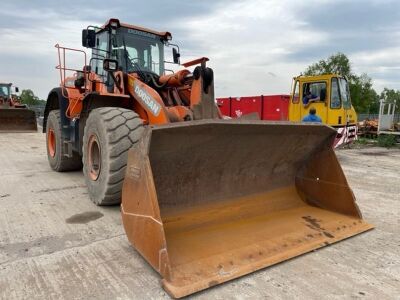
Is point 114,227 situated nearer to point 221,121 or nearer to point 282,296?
point 221,121

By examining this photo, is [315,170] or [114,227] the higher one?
[315,170]

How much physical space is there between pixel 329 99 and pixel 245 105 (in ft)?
15.8

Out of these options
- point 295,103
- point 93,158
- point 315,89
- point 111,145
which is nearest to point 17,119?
point 295,103

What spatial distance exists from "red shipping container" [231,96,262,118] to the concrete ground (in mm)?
9257

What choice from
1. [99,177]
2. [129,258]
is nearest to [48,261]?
[129,258]

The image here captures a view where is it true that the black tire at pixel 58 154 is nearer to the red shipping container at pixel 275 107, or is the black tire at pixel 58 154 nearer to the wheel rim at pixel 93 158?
the wheel rim at pixel 93 158

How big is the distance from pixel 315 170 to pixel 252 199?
0.88 meters

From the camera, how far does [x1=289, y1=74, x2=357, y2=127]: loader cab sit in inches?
398

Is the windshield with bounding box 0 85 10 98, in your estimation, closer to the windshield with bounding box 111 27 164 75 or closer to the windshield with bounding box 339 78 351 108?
the windshield with bounding box 111 27 164 75

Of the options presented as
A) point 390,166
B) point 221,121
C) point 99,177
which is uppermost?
point 221,121

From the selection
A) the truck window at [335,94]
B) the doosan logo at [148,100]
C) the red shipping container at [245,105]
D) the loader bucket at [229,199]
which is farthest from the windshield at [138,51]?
the red shipping container at [245,105]

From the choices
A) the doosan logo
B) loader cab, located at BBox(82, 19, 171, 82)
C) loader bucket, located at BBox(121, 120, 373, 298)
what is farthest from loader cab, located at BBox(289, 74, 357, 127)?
the doosan logo

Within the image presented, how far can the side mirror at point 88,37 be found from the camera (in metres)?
5.48

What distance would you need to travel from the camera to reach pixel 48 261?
9.97 feet
